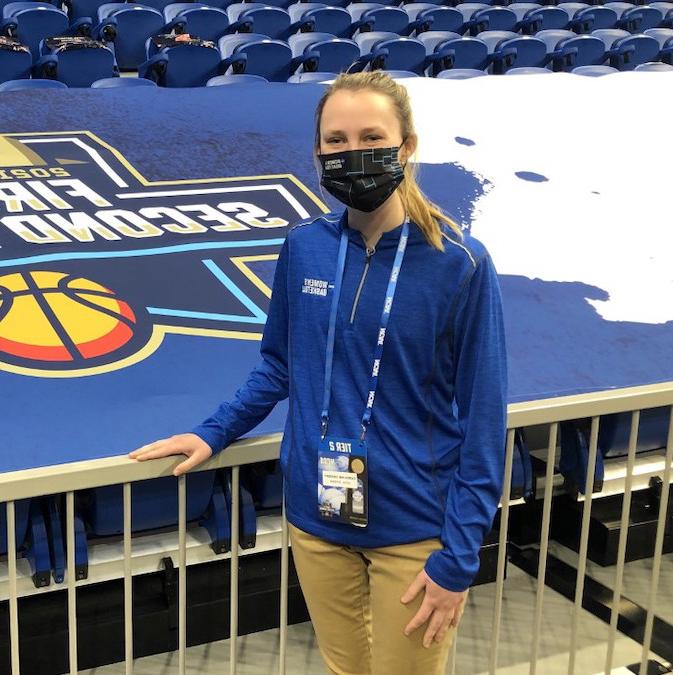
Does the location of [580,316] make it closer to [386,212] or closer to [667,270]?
[667,270]

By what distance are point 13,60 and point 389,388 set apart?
485cm

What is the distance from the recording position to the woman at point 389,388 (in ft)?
5.30

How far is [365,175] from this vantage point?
5.26 feet

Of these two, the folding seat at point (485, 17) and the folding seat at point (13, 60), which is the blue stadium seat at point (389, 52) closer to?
the folding seat at point (485, 17)

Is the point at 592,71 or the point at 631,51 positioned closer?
the point at 592,71

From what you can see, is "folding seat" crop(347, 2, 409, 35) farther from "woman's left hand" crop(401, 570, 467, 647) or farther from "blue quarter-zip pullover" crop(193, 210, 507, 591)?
"woman's left hand" crop(401, 570, 467, 647)

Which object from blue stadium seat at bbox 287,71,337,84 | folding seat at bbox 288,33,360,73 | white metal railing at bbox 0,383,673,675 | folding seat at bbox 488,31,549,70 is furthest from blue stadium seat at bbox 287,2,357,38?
white metal railing at bbox 0,383,673,675

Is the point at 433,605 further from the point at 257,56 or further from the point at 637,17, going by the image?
A: the point at 637,17

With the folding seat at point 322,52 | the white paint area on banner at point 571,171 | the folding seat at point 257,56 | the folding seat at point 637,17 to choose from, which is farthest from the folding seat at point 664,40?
the folding seat at point 257,56

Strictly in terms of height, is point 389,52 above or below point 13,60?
above

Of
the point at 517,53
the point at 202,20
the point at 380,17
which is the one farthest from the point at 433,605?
the point at 380,17

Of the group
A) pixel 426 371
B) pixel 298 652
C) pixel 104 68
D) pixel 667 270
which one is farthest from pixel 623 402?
pixel 104 68

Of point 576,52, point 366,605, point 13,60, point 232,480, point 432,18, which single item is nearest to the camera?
point 366,605

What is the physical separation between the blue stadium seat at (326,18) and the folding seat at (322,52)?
27.8 inches
